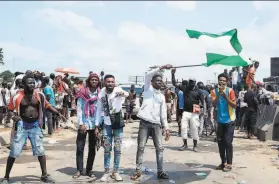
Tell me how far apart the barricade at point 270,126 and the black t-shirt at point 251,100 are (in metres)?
0.60

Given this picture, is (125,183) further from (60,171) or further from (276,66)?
(276,66)

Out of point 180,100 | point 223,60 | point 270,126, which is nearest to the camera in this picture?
point 223,60

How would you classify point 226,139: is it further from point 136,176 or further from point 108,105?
point 108,105

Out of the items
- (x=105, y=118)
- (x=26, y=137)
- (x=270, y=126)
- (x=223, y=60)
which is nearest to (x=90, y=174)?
(x=105, y=118)

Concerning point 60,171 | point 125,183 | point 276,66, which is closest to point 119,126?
point 125,183

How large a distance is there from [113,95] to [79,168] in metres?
1.46

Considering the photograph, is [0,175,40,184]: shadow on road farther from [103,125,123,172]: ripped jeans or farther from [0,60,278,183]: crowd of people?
[103,125,123,172]: ripped jeans

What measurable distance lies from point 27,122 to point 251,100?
A: 866 centimetres

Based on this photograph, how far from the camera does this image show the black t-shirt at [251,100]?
13.0 meters

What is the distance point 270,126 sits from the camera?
12641 mm

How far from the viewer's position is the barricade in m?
12.6

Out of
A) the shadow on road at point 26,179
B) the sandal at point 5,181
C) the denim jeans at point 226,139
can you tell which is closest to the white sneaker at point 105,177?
the shadow on road at point 26,179

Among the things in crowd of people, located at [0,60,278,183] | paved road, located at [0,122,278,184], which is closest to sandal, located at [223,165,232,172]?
crowd of people, located at [0,60,278,183]

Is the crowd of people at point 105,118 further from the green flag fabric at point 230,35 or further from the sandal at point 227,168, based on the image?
the green flag fabric at point 230,35
